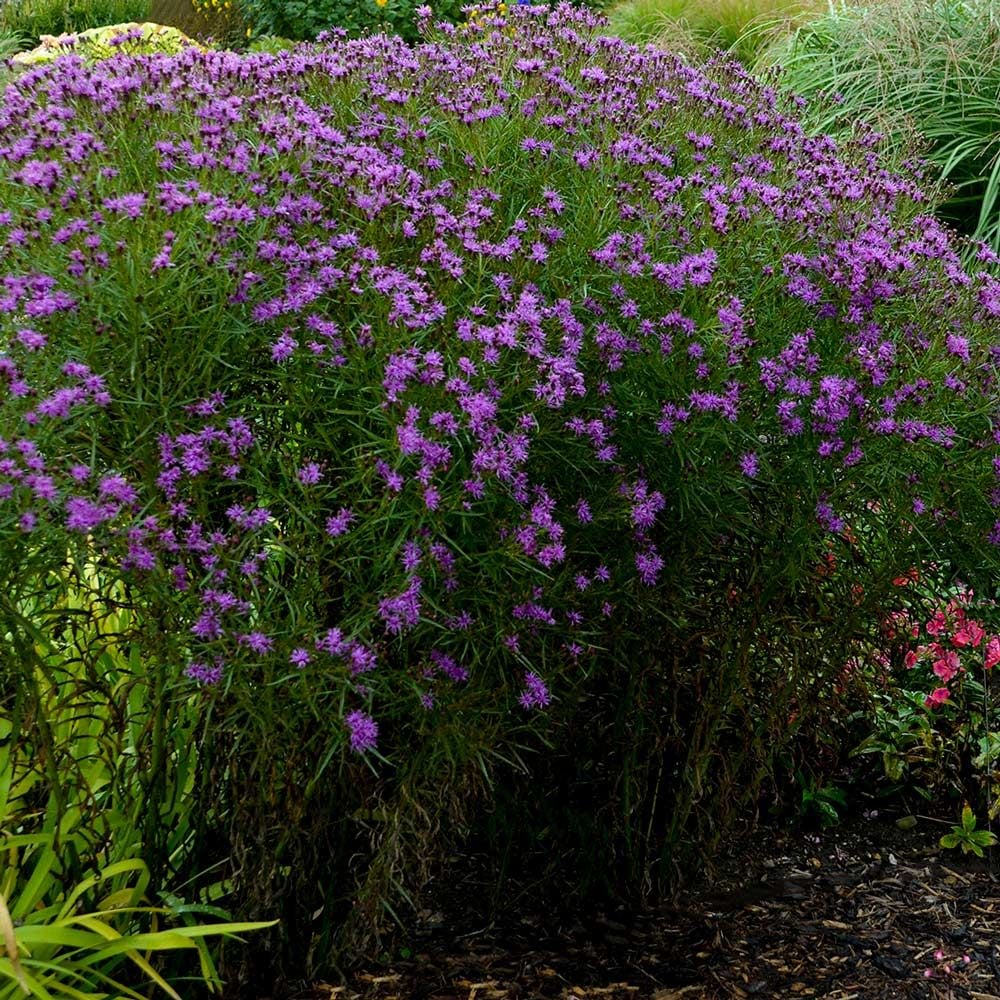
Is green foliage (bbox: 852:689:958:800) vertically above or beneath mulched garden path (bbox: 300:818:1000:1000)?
above

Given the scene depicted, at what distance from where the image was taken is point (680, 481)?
2.56 meters

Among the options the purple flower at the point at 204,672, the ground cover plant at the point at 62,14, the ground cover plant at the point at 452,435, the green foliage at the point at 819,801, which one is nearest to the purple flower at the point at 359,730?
the ground cover plant at the point at 452,435

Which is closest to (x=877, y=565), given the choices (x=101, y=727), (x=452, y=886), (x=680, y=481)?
(x=680, y=481)

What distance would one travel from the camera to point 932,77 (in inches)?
271

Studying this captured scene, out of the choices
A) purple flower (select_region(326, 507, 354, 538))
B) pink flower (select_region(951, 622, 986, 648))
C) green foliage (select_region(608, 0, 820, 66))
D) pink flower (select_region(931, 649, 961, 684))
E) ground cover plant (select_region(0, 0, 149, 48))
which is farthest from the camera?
ground cover plant (select_region(0, 0, 149, 48))

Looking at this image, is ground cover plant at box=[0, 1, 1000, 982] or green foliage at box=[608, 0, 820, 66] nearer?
ground cover plant at box=[0, 1, 1000, 982]

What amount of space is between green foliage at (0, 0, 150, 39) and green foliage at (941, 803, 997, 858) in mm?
16322

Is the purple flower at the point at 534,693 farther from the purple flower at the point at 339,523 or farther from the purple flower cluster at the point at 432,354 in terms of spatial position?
the purple flower at the point at 339,523

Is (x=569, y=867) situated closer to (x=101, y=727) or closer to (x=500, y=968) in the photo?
(x=500, y=968)

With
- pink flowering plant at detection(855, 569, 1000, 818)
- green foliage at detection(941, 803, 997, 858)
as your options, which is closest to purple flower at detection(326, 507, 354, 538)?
pink flowering plant at detection(855, 569, 1000, 818)

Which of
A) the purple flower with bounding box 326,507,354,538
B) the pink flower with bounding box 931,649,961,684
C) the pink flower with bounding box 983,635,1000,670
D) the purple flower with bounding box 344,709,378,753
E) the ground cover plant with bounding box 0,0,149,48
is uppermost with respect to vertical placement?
the purple flower with bounding box 326,507,354,538

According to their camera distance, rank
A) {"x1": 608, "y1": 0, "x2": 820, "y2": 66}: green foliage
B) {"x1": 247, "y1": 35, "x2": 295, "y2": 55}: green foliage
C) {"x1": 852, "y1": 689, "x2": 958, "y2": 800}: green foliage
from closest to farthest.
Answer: {"x1": 852, "y1": 689, "x2": 958, "y2": 800}: green foliage < {"x1": 608, "y1": 0, "x2": 820, "y2": 66}: green foliage < {"x1": 247, "y1": 35, "x2": 295, "y2": 55}: green foliage

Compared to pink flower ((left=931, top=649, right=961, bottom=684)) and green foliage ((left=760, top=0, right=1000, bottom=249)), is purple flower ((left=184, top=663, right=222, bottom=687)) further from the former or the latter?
green foliage ((left=760, top=0, right=1000, bottom=249))

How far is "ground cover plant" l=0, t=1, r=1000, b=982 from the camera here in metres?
2.26
